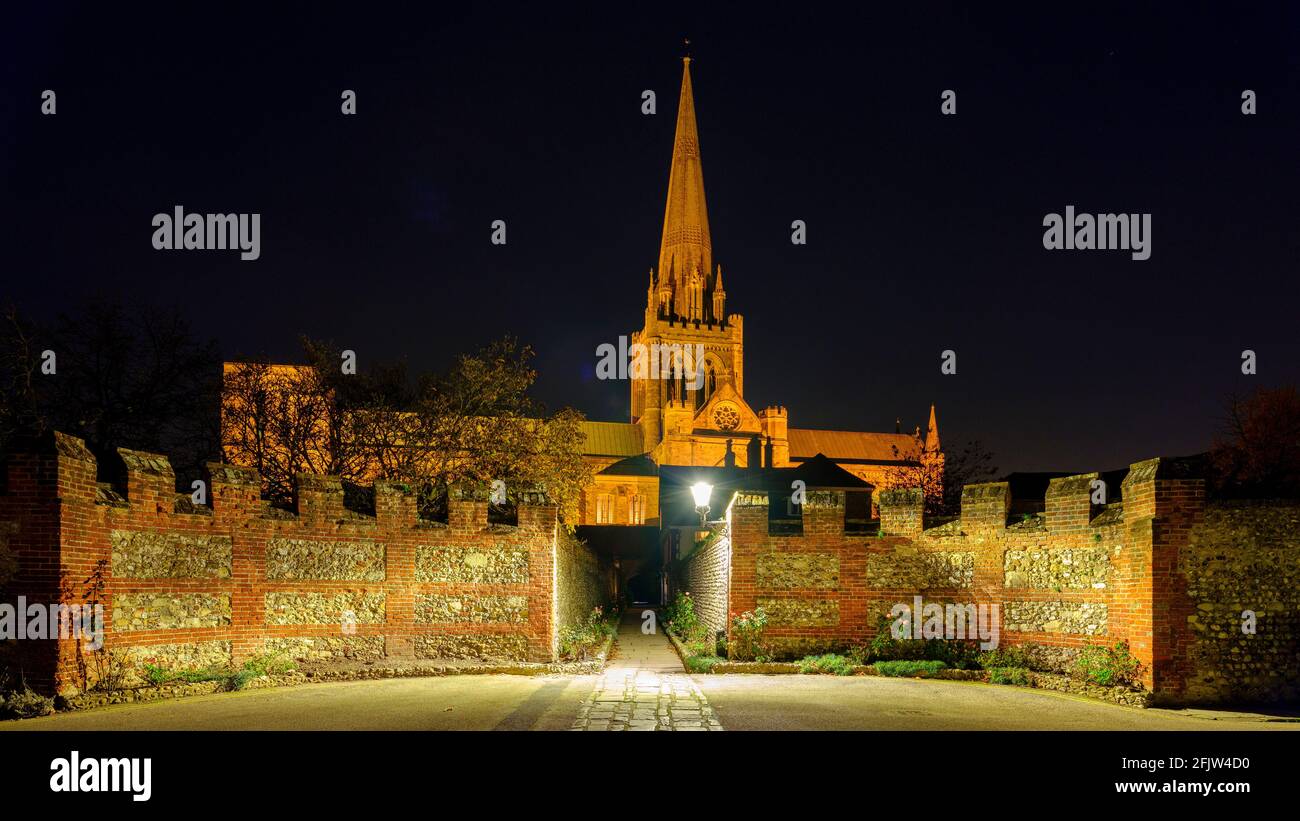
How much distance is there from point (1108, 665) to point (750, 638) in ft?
19.5

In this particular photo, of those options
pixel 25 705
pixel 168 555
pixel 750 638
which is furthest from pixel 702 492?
pixel 25 705

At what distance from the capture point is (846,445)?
105m

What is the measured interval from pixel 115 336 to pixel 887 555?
26874 mm

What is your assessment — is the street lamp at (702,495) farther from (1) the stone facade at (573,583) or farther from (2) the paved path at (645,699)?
(2) the paved path at (645,699)

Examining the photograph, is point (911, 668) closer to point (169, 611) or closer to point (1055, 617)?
point (1055, 617)

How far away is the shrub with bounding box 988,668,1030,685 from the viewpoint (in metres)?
14.5

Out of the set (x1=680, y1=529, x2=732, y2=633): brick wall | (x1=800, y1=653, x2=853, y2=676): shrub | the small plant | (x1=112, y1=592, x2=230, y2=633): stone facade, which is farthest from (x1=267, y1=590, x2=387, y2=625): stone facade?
(x1=800, y1=653, x2=853, y2=676): shrub

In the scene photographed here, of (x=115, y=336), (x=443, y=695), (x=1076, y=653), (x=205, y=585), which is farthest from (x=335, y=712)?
(x=115, y=336)

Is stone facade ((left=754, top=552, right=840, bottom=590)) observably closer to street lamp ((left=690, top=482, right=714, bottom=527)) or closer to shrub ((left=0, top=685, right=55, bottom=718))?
street lamp ((left=690, top=482, right=714, bottom=527))

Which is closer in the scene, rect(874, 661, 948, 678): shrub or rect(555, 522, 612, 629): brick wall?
rect(874, 661, 948, 678): shrub

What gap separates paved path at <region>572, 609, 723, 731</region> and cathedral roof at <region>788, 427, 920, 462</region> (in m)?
84.7

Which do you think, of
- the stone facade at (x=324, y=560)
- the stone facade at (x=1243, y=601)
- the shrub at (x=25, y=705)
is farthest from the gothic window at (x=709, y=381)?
the shrub at (x=25, y=705)

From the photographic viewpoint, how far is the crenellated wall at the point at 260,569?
11344 millimetres

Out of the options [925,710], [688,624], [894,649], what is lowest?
[688,624]
